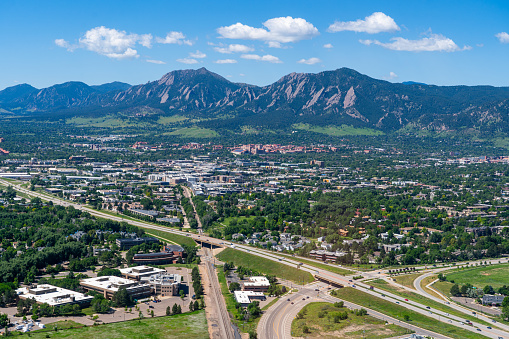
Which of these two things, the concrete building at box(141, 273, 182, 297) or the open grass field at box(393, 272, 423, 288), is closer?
the concrete building at box(141, 273, 182, 297)

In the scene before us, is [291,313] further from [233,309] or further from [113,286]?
[113,286]

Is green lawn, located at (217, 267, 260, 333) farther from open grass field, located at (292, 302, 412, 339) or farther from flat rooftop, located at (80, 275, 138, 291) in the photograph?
flat rooftop, located at (80, 275, 138, 291)

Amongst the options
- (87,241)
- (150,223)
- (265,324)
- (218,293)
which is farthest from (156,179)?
(265,324)

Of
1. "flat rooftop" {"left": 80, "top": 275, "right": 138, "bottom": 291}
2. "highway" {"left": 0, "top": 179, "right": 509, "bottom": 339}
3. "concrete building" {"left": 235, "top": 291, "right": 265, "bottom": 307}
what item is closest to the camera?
"highway" {"left": 0, "top": 179, "right": 509, "bottom": 339}

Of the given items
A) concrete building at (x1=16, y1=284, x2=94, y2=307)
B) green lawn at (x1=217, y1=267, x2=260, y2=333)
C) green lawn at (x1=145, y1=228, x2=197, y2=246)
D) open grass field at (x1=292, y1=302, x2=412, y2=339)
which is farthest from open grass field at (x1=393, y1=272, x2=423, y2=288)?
concrete building at (x1=16, y1=284, x2=94, y2=307)

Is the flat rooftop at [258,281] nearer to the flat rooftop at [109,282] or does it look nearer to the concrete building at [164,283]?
the concrete building at [164,283]

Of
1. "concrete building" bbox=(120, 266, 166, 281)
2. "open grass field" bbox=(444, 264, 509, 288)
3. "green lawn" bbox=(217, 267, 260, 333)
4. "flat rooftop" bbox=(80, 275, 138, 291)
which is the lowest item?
"green lawn" bbox=(217, 267, 260, 333)

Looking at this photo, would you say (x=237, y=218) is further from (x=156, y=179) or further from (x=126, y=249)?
(x=156, y=179)

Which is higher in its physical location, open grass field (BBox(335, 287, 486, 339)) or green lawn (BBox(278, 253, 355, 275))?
green lawn (BBox(278, 253, 355, 275))
